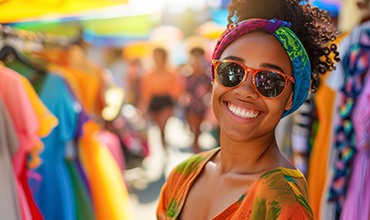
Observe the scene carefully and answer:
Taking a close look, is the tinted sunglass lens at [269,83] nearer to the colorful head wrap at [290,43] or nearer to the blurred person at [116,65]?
the colorful head wrap at [290,43]

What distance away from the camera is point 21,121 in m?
3.30

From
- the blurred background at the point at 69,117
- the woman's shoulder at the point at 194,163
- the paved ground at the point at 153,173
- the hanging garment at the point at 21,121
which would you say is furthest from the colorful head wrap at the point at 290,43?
the paved ground at the point at 153,173

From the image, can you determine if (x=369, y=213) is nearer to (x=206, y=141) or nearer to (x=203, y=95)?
(x=203, y=95)

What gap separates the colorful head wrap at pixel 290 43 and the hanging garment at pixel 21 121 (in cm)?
170

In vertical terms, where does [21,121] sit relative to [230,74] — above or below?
below

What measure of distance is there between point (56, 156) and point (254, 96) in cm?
270

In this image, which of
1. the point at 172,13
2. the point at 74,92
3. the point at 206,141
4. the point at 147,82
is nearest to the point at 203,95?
the point at 147,82

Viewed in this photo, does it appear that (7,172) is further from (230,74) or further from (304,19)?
(304,19)

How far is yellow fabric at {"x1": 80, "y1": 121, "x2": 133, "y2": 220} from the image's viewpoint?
14.9ft

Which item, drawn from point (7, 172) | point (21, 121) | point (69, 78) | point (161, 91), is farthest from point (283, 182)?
point (161, 91)

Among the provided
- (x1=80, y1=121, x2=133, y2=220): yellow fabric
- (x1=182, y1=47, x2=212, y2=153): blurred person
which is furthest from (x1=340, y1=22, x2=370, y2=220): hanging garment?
(x1=182, y1=47, x2=212, y2=153): blurred person

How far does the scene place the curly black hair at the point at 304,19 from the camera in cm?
193

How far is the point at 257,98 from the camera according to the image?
182 centimetres

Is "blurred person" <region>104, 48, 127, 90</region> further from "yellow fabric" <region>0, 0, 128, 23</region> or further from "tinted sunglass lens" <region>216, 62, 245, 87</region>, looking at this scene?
"tinted sunglass lens" <region>216, 62, 245, 87</region>
